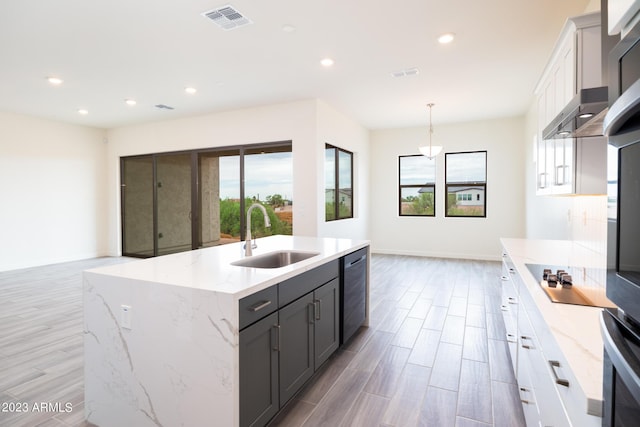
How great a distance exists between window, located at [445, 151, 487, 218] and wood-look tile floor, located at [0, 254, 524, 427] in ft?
9.68

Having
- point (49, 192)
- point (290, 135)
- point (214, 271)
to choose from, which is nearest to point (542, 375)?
point (214, 271)

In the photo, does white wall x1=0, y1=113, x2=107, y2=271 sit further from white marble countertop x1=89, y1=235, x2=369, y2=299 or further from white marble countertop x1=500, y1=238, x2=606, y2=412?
white marble countertop x1=500, y1=238, x2=606, y2=412

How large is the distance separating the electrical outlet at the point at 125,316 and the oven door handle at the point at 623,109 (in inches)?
80.0

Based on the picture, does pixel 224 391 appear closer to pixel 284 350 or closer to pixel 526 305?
pixel 284 350

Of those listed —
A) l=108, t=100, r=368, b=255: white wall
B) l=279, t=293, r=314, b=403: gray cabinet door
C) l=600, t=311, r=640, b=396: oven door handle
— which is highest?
l=108, t=100, r=368, b=255: white wall

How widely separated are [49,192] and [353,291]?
6.92 metres

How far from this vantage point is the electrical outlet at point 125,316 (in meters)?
1.77

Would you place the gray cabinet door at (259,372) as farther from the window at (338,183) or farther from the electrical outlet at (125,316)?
the window at (338,183)

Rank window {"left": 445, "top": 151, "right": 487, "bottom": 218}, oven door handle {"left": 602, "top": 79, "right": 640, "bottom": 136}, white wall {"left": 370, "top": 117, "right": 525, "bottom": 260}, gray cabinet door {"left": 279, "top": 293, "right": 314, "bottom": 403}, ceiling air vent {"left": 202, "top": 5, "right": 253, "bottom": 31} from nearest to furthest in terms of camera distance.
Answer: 1. oven door handle {"left": 602, "top": 79, "right": 640, "bottom": 136}
2. gray cabinet door {"left": 279, "top": 293, "right": 314, "bottom": 403}
3. ceiling air vent {"left": 202, "top": 5, "right": 253, "bottom": 31}
4. white wall {"left": 370, "top": 117, "right": 525, "bottom": 260}
5. window {"left": 445, "top": 151, "right": 487, "bottom": 218}

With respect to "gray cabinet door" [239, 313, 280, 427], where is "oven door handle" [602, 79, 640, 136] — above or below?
above

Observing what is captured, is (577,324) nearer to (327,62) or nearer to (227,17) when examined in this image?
(227,17)

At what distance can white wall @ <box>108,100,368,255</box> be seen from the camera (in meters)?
5.52

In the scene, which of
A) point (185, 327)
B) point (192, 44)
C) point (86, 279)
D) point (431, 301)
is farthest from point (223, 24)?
point (431, 301)

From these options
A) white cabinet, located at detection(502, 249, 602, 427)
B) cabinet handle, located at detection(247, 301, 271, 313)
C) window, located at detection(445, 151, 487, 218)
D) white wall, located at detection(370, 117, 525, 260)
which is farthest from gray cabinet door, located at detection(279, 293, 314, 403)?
window, located at detection(445, 151, 487, 218)
